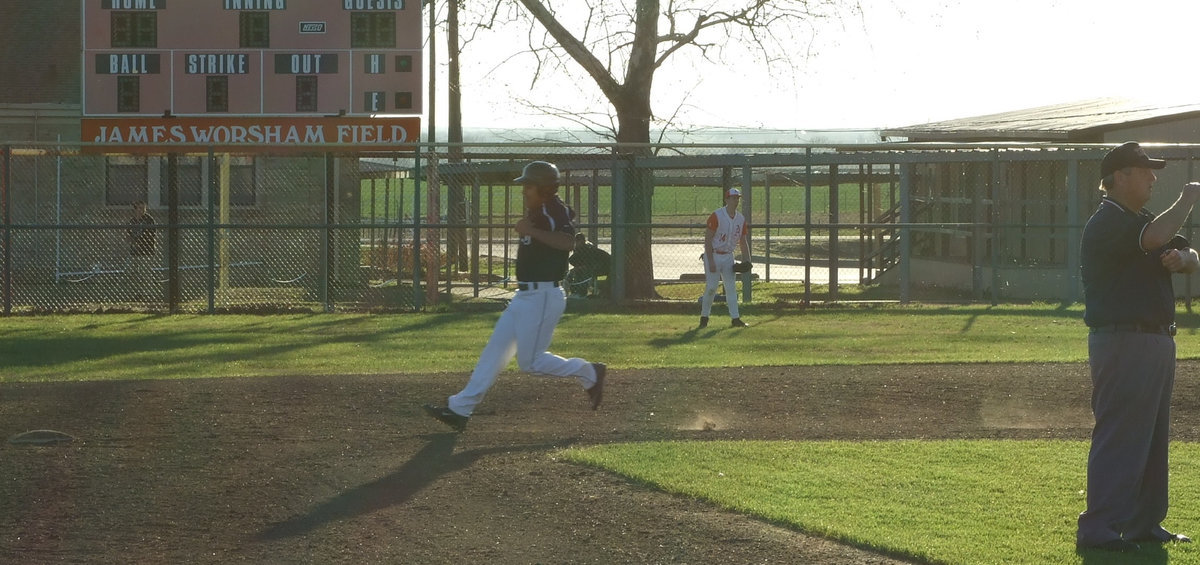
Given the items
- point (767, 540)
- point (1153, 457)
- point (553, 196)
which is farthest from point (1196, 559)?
point (553, 196)

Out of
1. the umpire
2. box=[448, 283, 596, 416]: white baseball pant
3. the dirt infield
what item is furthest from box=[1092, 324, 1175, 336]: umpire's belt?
box=[448, 283, 596, 416]: white baseball pant

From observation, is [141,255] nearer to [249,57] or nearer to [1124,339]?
[249,57]

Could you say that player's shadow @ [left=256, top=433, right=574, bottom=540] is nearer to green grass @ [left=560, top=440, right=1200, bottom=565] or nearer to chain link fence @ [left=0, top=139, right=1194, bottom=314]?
green grass @ [left=560, top=440, right=1200, bottom=565]

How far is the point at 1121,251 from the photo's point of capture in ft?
18.5

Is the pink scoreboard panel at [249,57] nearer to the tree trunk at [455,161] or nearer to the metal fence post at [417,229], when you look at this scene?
the metal fence post at [417,229]

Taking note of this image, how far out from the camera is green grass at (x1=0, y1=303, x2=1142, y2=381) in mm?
12859

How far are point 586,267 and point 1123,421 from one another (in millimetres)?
16002

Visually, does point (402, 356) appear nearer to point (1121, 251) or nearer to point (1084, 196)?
point (1121, 251)

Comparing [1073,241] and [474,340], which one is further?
[1073,241]

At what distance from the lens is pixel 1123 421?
572cm

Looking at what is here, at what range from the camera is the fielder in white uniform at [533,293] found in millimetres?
8664

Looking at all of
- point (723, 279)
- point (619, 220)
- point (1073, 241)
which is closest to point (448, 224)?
point (619, 220)

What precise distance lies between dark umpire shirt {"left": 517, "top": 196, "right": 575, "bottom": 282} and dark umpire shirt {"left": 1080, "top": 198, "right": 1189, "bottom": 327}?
3.75m

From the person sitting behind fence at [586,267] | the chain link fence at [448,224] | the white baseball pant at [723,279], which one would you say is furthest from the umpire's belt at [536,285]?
the person sitting behind fence at [586,267]
